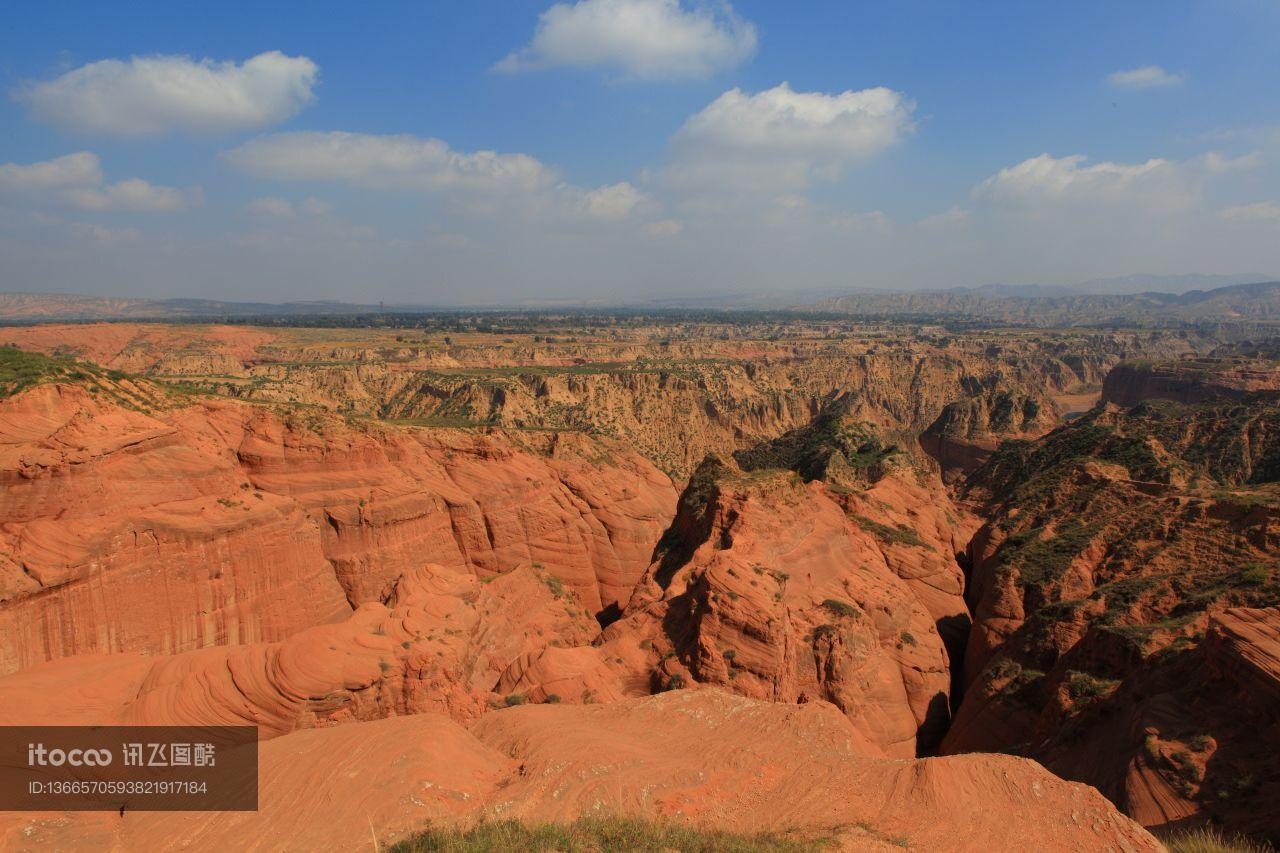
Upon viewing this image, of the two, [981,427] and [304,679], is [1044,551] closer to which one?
[304,679]

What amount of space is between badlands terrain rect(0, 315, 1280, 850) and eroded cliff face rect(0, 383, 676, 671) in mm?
113

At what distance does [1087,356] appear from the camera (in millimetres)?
155000

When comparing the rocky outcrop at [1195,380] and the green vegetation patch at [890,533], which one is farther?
the rocky outcrop at [1195,380]

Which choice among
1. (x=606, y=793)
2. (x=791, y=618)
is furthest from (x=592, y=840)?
(x=791, y=618)

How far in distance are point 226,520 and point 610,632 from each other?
1545 cm

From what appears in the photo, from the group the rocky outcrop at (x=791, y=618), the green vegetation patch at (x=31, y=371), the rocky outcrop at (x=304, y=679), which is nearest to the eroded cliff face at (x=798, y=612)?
the rocky outcrop at (x=791, y=618)

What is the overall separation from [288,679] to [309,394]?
67.3 m

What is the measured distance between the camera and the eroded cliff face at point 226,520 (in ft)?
66.7

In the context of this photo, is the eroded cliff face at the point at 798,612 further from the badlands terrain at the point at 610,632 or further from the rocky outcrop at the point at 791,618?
the badlands terrain at the point at 610,632

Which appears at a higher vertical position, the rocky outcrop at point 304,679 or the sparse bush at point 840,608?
the rocky outcrop at point 304,679

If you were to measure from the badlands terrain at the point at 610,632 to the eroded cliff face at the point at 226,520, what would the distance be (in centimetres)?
11

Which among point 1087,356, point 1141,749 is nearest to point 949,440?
point 1141,749

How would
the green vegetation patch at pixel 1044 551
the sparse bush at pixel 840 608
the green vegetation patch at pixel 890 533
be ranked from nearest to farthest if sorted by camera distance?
the sparse bush at pixel 840 608 → the green vegetation patch at pixel 1044 551 → the green vegetation patch at pixel 890 533

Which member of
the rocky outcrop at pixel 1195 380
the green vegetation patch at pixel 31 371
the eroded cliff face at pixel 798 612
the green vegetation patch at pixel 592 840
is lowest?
the eroded cliff face at pixel 798 612
